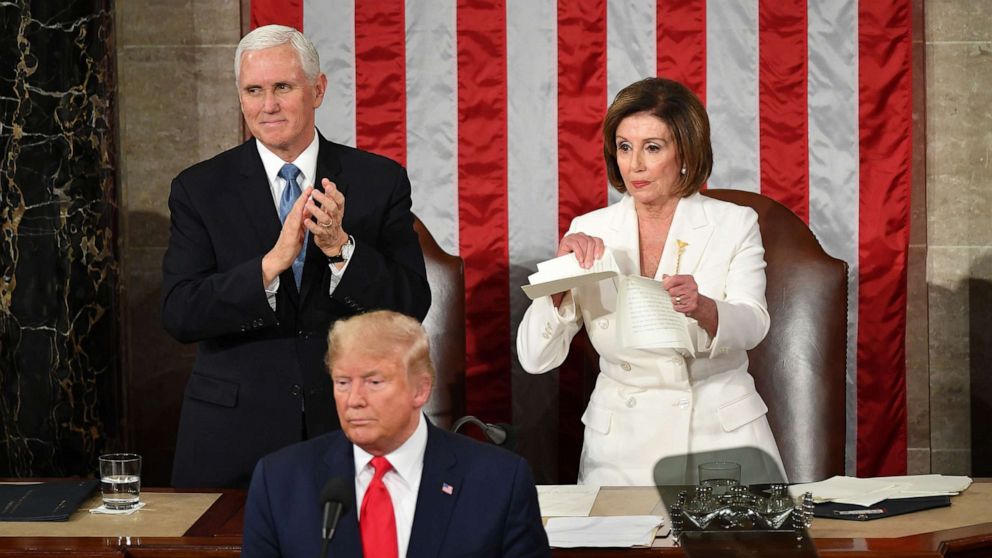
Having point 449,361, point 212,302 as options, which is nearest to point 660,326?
point 212,302

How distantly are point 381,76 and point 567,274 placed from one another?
190 centimetres

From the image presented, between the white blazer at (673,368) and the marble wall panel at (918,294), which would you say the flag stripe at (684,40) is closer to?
the marble wall panel at (918,294)

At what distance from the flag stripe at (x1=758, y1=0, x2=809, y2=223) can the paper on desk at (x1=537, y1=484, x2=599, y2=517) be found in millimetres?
2059

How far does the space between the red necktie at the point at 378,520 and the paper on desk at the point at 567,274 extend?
922mm

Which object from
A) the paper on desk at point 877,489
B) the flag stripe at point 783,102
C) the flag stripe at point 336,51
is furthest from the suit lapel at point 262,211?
the flag stripe at point 783,102

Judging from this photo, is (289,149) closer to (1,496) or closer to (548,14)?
(1,496)

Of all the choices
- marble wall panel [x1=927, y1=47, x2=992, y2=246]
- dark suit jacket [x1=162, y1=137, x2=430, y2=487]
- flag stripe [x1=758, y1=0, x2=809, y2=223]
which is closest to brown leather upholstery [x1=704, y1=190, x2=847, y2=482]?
flag stripe [x1=758, y1=0, x2=809, y2=223]

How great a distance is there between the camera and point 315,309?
311cm

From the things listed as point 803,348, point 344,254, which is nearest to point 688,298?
point 344,254

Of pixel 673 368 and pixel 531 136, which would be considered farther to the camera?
pixel 531 136

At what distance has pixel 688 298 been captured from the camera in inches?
126

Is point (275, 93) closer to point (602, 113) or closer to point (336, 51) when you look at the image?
point (336, 51)

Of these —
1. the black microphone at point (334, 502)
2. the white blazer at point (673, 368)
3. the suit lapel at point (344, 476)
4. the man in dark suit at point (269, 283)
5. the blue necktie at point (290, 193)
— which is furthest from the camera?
the white blazer at point (673, 368)

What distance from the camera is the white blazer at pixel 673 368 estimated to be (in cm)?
344
